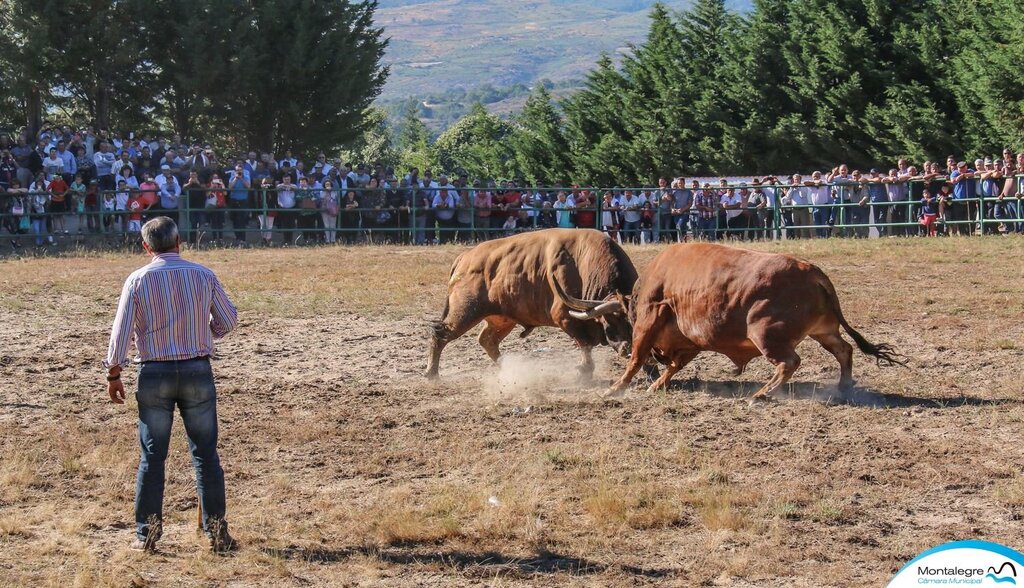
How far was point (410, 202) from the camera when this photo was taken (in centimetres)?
2506

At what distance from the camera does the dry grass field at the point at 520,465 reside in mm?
5832

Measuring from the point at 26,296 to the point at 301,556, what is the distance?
35.8 feet

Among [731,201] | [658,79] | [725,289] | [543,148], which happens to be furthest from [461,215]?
[725,289]

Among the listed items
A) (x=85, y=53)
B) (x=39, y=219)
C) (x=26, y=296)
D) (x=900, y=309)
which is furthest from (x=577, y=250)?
(x=85, y=53)

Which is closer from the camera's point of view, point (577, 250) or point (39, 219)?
point (577, 250)

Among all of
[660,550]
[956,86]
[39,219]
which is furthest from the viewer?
[956,86]

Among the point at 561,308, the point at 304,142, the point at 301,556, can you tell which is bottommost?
the point at 301,556

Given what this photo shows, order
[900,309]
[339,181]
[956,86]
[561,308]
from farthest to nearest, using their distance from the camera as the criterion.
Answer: [956,86] < [339,181] < [900,309] < [561,308]

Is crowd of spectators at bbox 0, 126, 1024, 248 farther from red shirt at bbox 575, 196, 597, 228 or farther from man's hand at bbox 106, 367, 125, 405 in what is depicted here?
man's hand at bbox 106, 367, 125, 405

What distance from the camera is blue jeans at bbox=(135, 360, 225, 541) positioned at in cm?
599

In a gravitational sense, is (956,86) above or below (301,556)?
above

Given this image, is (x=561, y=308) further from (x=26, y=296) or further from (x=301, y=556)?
(x=26, y=296)

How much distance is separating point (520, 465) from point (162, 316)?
240cm

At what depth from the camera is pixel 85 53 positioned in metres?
31.3
